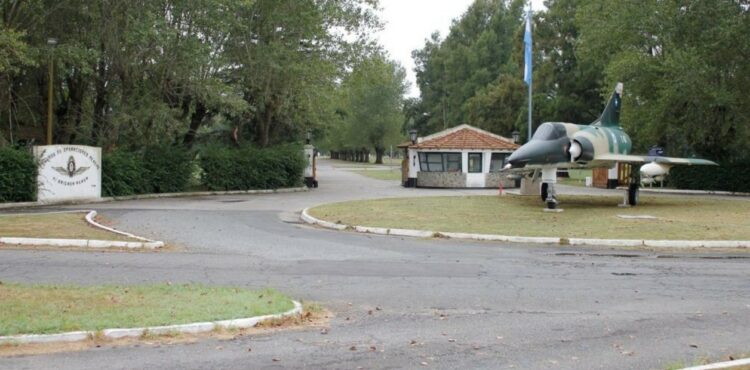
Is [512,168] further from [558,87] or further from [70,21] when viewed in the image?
[558,87]

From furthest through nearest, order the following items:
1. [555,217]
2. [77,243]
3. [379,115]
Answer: [379,115]
[555,217]
[77,243]

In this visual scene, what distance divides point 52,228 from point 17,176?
34.3 ft

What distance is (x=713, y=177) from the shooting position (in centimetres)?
3884

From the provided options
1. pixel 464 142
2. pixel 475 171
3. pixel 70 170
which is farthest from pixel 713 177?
pixel 70 170

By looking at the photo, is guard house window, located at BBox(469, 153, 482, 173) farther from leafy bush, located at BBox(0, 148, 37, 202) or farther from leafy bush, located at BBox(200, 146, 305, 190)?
leafy bush, located at BBox(0, 148, 37, 202)

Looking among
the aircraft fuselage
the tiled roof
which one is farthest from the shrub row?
the aircraft fuselage

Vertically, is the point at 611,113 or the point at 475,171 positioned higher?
the point at 611,113

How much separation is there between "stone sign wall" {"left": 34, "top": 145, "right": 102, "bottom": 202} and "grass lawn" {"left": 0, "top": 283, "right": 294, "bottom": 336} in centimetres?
1881

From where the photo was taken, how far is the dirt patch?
6578 mm

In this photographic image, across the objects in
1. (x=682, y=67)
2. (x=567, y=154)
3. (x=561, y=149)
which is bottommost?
(x=567, y=154)

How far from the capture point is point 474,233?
17.7 meters

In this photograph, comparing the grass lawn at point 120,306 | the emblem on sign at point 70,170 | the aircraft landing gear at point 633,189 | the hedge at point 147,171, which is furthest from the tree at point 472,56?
the grass lawn at point 120,306

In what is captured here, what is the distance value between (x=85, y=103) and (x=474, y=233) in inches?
915

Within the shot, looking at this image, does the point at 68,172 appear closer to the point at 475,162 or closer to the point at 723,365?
the point at 475,162
